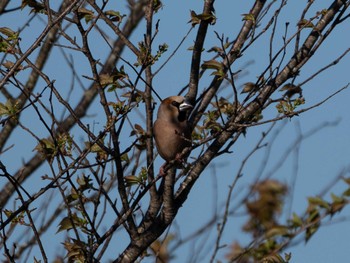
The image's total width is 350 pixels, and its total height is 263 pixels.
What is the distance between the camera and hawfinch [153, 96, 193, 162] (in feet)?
19.2

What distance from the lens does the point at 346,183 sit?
297 cm

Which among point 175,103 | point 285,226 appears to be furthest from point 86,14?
point 285,226

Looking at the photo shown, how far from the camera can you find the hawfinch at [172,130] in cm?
586

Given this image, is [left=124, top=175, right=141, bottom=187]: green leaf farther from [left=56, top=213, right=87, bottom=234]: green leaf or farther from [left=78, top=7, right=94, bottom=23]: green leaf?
[left=78, top=7, right=94, bottom=23]: green leaf

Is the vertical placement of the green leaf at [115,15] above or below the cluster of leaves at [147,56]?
above

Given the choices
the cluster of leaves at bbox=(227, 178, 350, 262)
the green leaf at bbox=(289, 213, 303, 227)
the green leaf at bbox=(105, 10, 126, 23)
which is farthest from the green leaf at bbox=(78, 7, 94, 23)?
the green leaf at bbox=(289, 213, 303, 227)

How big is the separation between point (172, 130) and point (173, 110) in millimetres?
249

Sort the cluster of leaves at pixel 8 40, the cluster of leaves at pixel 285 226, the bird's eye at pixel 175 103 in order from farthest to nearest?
the bird's eye at pixel 175 103 → the cluster of leaves at pixel 8 40 → the cluster of leaves at pixel 285 226

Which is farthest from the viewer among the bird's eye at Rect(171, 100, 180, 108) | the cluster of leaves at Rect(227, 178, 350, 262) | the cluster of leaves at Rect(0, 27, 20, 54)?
the bird's eye at Rect(171, 100, 180, 108)

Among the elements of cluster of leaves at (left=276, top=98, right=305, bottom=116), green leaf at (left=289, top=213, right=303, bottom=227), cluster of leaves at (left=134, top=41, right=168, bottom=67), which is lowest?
green leaf at (left=289, top=213, right=303, bottom=227)

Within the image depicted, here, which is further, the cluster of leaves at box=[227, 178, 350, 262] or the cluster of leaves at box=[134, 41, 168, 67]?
the cluster of leaves at box=[134, 41, 168, 67]

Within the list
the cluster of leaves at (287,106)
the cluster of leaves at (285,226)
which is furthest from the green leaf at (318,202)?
the cluster of leaves at (287,106)

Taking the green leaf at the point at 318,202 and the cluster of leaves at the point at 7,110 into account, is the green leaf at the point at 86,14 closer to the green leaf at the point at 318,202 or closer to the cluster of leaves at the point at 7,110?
the cluster of leaves at the point at 7,110

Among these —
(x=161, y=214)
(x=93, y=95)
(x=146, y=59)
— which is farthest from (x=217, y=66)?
(x=93, y=95)
